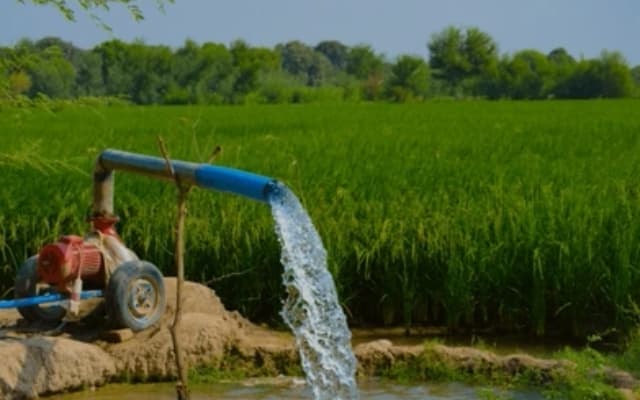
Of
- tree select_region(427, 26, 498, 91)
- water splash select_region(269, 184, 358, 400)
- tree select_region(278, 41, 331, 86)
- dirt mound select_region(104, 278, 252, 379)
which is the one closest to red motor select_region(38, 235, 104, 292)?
dirt mound select_region(104, 278, 252, 379)

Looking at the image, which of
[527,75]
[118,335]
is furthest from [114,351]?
[527,75]

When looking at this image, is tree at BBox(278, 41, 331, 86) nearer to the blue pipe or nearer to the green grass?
the green grass

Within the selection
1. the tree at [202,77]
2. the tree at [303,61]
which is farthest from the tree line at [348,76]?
the tree at [303,61]

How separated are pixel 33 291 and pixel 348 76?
83126 millimetres

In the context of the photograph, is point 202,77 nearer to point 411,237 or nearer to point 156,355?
point 411,237

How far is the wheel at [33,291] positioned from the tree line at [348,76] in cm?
2594

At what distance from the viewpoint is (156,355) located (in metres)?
6.27

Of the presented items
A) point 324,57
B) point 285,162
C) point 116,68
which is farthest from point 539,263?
point 324,57

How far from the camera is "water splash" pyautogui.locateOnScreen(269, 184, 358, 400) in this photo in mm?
5016

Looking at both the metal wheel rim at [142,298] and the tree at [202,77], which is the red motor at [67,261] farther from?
the tree at [202,77]

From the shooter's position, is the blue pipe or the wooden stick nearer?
the wooden stick

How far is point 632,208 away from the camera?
8438 mm

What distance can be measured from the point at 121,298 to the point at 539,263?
233 centimetres

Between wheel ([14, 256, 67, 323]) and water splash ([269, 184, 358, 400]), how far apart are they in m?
1.52
